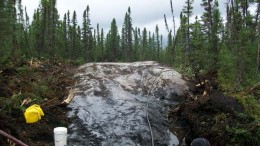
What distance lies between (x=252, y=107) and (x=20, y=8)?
54218mm

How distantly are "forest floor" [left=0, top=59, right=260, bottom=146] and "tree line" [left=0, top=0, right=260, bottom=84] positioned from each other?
2776mm

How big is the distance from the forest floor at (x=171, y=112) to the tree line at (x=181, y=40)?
2.78 metres

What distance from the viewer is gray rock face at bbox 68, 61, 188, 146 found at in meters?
8.00

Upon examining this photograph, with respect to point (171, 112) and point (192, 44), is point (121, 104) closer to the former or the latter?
point (171, 112)

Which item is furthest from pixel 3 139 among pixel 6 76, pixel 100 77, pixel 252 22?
pixel 252 22

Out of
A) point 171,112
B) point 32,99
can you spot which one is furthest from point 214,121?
point 32,99

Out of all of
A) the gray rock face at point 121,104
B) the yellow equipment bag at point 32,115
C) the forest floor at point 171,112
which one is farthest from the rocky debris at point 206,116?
the yellow equipment bag at point 32,115

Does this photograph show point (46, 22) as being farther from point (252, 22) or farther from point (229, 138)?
point (229, 138)

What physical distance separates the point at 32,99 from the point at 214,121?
4.55 m

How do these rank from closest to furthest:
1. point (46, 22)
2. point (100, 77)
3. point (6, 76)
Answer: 1. point (6, 76)
2. point (100, 77)
3. point (46, 22)

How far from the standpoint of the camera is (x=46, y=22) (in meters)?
55.8

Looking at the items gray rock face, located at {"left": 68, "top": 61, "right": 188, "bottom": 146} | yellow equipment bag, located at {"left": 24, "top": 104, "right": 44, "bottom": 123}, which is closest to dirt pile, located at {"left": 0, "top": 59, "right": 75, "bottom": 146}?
yellow equipment bag, located at {"left": 24, "top": 104, "right": 44, "bottom": 123}

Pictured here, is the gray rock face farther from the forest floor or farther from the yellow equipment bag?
the yellow equipment bag

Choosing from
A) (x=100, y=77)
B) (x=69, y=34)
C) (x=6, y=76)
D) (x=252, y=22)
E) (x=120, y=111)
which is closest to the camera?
(x=120, y=111)
